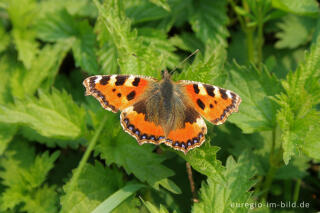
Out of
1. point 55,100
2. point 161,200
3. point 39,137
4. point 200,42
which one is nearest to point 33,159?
point 39,137

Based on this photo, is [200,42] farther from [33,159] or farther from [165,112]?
[33,159]

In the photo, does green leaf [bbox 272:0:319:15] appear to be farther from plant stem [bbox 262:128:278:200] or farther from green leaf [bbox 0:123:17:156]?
green leaf [bbox 0:123:17:156]

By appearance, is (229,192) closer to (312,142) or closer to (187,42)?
(312,142)

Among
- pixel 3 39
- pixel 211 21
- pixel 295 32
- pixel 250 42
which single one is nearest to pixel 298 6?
pixel 250 42

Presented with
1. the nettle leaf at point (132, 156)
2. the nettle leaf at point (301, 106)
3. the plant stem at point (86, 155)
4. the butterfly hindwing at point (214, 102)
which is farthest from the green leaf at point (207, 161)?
the plant stem at point (86, 155)

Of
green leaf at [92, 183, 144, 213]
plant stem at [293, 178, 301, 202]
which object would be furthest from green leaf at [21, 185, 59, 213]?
plant stem at [293, 178, 301, 202]

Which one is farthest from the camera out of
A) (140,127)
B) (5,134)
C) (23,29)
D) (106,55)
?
(23,29)
